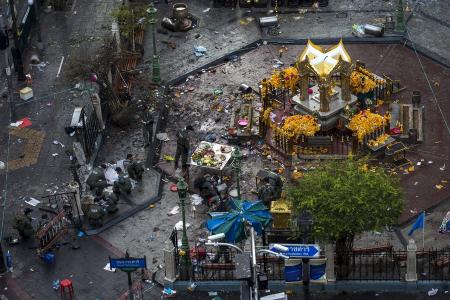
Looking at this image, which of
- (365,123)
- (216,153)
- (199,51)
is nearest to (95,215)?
(216,153)

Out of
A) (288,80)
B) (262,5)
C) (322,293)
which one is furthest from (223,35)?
(322,293)

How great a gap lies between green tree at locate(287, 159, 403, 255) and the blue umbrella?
1.15 m

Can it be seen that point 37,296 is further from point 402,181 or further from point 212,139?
point 402,181

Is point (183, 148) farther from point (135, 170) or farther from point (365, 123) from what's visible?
point (365, 123)

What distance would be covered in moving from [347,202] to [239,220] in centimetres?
352

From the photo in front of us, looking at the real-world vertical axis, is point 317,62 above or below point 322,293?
above

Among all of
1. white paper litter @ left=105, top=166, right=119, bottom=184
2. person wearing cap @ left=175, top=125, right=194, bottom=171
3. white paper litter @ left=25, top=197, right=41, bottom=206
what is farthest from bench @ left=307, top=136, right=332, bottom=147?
white paper litter @ left=25, top=197, right=41, bottom=206

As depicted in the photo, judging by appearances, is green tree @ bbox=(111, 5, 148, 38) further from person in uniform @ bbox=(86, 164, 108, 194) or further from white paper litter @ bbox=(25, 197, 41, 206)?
white paper litter @ bbox=(25, 197, 41, 206)

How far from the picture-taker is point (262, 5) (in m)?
51.4

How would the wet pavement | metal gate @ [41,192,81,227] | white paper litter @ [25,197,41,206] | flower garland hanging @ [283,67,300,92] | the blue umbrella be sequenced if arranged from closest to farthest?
1. the blue umbrella
2. the wet pavement
3. metal gate @ [41,192,81,227]
4. white paper litter @ [25,197,41,206]
5. flower garland hanging @ [283,67,300,92]

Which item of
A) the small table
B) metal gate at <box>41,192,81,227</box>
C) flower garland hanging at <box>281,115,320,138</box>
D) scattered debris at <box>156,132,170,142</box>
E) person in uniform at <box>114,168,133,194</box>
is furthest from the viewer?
scattered debris at <box>156,132,170,142</box>

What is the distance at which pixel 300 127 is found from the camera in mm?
39500

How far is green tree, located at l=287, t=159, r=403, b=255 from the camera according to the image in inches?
1254

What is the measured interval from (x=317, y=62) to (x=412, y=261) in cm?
1014
